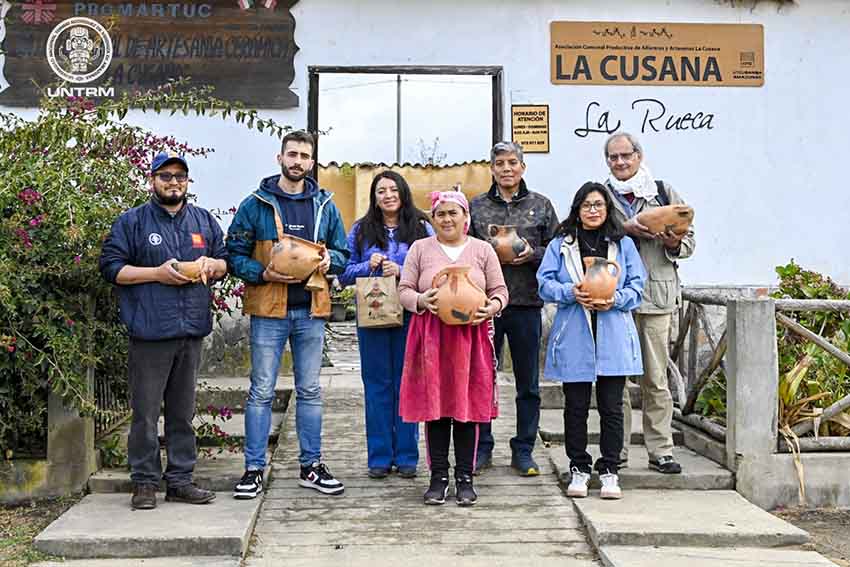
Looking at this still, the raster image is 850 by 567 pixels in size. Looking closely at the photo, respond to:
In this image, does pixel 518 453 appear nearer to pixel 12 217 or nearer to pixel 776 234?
pixel 12 217

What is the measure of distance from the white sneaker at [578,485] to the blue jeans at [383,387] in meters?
0.90

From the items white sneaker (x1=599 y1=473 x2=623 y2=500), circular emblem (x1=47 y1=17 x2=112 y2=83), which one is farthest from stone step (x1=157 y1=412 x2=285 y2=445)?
circular emblem (x1=47 y1=17 x2=112 y2=83)

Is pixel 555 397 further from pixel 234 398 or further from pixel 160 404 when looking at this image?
pixel 160 404

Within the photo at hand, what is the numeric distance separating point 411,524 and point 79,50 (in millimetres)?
4752

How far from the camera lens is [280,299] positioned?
516 centimetres

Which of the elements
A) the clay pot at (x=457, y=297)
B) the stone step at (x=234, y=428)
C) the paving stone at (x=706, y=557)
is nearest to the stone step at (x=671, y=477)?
the paving stone at (x=706, y=557)

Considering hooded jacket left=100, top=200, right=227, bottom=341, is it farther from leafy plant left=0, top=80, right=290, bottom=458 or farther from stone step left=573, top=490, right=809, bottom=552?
stone step left=573, top=490, right=809, bottom=552

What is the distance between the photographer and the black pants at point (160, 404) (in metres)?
4.95

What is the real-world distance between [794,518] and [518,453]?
1.57m

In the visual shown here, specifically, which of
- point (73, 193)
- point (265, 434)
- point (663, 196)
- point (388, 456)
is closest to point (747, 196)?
point (663, 196)

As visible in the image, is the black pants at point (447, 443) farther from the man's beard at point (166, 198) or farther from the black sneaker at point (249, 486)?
the man's beard at point (166, 198)

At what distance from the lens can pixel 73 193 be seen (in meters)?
5.34

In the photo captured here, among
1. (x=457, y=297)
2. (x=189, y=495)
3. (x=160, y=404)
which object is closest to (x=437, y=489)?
(x=457, y=297)

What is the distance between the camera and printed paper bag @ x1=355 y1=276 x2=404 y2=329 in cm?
536
